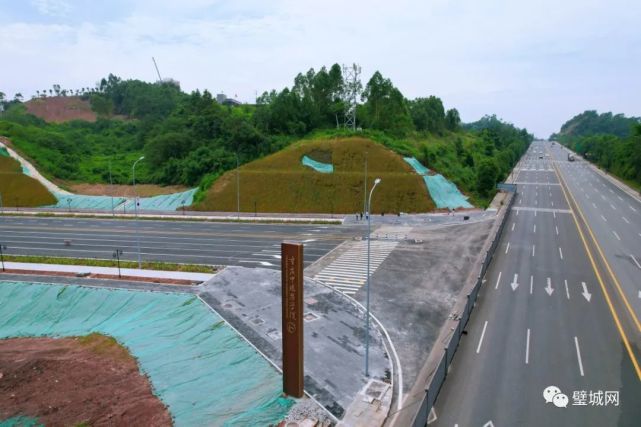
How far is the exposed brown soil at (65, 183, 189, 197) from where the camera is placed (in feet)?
252

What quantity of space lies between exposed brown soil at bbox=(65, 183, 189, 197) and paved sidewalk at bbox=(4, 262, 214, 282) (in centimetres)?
3892

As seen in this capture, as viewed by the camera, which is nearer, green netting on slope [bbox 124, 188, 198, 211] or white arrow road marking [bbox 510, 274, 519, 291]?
white arrow road marking [bbox 510, 274, 519, 291]

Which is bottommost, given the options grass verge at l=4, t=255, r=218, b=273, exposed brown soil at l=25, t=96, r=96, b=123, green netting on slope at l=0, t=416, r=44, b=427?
green netting on slope at l=0, t=416, r=44, b=427

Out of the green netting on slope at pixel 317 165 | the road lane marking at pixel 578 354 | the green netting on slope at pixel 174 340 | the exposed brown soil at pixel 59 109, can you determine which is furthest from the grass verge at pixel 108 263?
the exposed brown soil at pixel 59 109

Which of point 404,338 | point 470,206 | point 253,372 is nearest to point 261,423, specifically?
point 253,372

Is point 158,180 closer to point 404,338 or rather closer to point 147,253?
point 147,253

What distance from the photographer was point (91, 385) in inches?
787

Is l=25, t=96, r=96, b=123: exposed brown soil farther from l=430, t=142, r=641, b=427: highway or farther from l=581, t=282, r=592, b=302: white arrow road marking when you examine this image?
l=581, t=282, r=592, b=302: white arrow road marking

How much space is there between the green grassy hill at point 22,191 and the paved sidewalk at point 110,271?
42.8 meters

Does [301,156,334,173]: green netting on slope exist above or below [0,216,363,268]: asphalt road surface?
above

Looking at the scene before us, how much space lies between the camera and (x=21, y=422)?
691 inches

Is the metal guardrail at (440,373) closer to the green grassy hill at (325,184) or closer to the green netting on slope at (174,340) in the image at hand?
the green netting on slope at (174,340)

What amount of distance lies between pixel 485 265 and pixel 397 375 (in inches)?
679

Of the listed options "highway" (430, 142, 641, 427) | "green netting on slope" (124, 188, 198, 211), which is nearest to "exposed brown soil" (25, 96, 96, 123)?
"green netting on slope" (124, 188, 198, 211)
